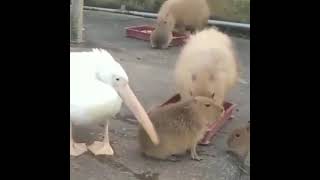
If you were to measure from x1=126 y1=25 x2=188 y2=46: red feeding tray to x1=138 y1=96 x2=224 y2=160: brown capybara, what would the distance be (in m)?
0.15

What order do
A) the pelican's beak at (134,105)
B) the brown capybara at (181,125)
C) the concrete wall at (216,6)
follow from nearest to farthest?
the concrete wall at (216,6) → the pelican's beak at (134,105) → the brown capybara at (181,125)

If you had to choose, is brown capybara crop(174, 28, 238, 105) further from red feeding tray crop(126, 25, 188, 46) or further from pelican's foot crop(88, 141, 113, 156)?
pelican's foot crop(88, 141, 113, 156)

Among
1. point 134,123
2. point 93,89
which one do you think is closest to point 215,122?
point 134,123

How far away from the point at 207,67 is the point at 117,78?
11.9 inches

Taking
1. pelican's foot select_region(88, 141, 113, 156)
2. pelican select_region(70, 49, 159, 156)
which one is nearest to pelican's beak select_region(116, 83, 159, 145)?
pelican select_region(70, 49, 159, 156)

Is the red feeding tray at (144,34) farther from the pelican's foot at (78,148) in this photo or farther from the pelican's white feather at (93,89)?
the pelican's foot at (78,148)

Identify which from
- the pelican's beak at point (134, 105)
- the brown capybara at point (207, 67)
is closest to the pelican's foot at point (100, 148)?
the pelican's beak at point (134, 105)

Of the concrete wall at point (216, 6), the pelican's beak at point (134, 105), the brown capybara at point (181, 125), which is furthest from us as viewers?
the brown capybara at point (181, 125)

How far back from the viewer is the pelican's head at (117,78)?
53.2 inches

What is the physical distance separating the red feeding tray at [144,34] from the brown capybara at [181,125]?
15 cm

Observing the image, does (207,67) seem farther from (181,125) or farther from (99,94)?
(99,94)
